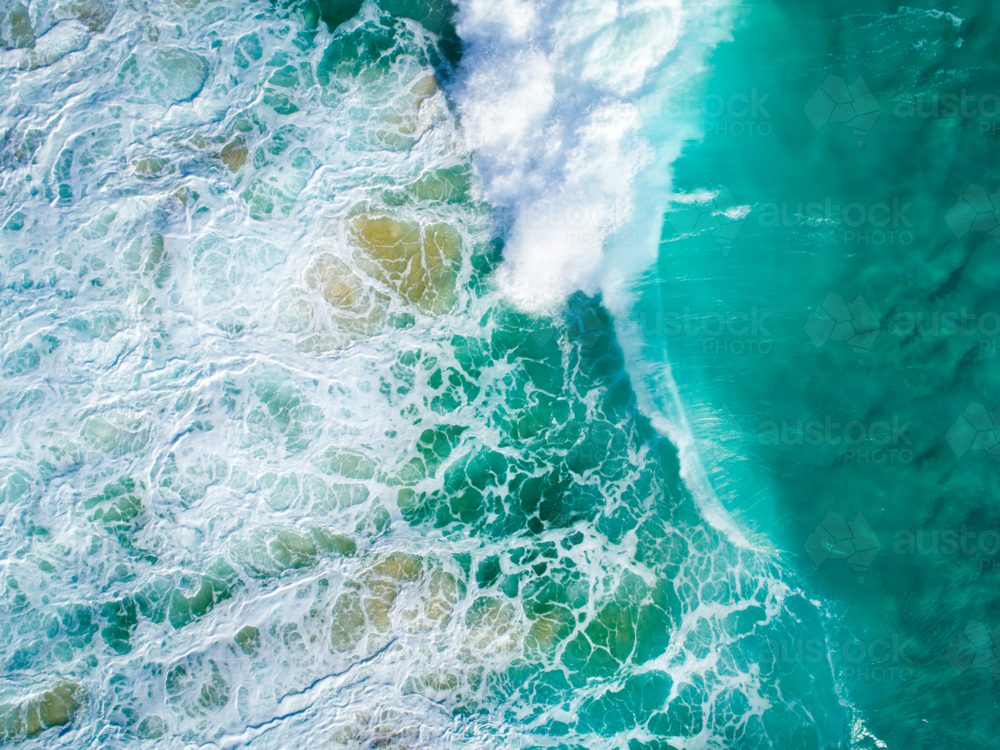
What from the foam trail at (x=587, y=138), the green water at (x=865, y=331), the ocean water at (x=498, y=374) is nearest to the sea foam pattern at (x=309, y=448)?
the ocean water at (x=498, y=374)

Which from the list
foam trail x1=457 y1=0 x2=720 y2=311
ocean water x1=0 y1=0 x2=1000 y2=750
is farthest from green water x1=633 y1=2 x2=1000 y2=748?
foam trail x1=457 y1=0 x2=720 y2=311

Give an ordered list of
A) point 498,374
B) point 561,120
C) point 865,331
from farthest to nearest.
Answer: point 498,374, point 561,120, point 865,331

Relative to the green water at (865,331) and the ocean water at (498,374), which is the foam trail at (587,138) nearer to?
the ocean water at (498,374)

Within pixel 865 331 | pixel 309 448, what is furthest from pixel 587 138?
pixel 309 448

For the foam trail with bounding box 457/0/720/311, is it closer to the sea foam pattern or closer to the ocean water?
the ocean water

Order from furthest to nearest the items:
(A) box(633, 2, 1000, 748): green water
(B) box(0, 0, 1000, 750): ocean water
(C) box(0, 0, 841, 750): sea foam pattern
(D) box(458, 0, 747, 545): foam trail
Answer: (D) box(458, 0, 747, 545): foam trail < (C) box(0, 0, 841, 750): sea foam pattern < (B) box(0, 0, 1000, 750): ocean water < (A) box(633, 2, 1000, 748): green water

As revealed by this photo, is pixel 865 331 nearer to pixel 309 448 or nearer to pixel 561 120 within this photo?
pixel 561 120
